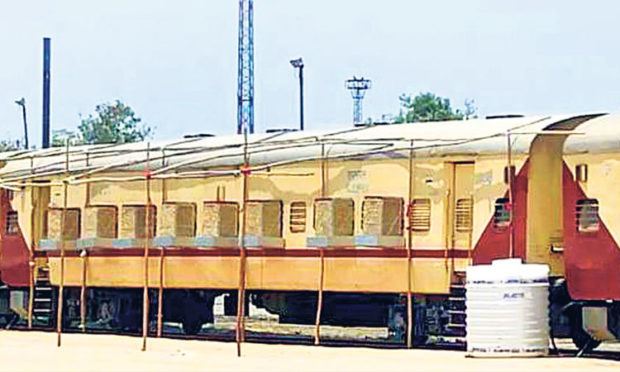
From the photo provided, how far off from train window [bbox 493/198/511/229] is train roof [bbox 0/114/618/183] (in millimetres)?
794

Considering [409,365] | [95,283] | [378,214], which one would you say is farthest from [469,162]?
[95,283]

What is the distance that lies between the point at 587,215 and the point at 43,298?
13.3 m

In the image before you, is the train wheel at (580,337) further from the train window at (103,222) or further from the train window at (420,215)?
the train window at (103,222)

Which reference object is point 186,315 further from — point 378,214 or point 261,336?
point 378,214

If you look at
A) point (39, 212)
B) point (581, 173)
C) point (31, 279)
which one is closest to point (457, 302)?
point (581, 173)

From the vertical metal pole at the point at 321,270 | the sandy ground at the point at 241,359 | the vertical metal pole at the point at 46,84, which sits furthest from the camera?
the vertical metal pole at the point at 46,84

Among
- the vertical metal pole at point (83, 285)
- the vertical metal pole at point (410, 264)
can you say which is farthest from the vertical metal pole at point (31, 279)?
the vertical metal pole at point (410, 264)

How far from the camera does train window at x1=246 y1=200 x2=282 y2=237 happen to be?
→ 26969 millimetres

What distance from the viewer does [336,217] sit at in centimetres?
2583

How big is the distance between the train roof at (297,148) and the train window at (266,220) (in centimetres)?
71

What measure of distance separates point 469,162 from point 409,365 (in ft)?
14.7

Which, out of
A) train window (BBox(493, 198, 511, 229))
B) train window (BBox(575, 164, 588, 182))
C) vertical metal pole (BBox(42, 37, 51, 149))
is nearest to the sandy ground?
train window (BBox(493, 198, 511, 229))

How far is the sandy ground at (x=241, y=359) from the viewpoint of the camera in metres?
21.2

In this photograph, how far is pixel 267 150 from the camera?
91.2ft
